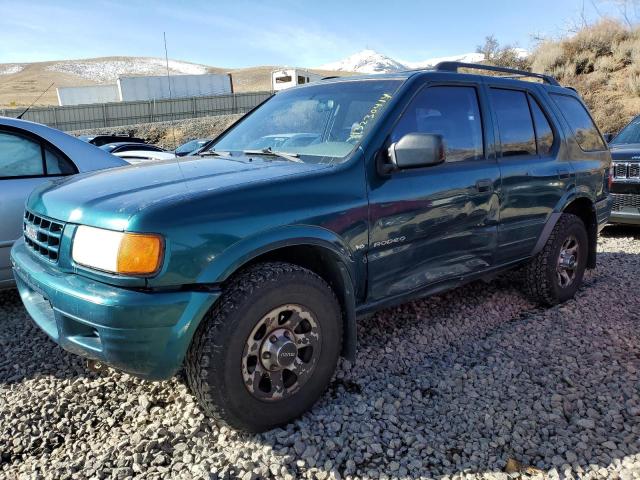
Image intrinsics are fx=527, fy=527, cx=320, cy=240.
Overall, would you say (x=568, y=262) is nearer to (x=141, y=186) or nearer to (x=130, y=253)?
(x=141, y=186)

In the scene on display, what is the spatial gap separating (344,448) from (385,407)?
0.40 meters

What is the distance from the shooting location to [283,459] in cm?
238

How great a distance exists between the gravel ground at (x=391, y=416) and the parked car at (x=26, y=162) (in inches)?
28.3

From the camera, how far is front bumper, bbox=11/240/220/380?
7.09 feet

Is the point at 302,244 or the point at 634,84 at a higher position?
the point at 634,84

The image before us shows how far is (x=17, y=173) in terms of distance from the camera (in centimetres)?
412

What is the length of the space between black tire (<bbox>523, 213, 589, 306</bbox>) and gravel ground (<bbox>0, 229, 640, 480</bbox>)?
1.41ft

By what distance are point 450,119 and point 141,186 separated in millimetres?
1979

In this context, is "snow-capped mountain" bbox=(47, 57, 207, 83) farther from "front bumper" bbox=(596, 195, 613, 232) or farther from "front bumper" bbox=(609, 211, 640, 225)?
"front bumper" bbox=(596, 195, 613, 232)

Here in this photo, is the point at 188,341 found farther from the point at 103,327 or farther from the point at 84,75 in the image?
the point at 84,75

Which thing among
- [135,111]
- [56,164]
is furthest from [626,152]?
[135,111]

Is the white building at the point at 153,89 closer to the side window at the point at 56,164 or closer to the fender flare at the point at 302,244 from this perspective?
the side window at the point at 56,164

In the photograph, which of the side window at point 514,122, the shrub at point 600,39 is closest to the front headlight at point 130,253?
the side window at point 514,122

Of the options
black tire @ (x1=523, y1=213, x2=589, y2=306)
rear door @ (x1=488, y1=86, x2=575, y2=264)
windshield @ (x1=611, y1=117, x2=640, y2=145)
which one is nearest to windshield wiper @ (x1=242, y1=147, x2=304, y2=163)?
rear door @ (x1=488, y1=86, x2=575, y2=264)
